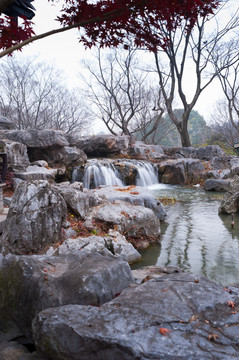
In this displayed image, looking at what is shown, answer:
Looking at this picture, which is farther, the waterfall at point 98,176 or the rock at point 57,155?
the rock at point 57,155

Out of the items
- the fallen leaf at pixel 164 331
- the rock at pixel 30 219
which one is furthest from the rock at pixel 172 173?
the fallen leaf at pixel 164 331

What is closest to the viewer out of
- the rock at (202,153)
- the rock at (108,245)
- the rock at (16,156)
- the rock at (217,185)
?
the rock at (108,245)

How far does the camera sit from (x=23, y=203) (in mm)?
4691

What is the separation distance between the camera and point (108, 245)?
17.9 feet

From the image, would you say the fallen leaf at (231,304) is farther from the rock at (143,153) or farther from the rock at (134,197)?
the rock at (143,153)

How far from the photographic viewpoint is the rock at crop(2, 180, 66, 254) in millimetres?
4629

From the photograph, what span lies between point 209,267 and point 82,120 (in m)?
27.3

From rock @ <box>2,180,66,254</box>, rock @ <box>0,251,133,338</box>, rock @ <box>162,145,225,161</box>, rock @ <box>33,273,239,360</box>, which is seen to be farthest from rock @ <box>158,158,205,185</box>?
rock @ <box>33,273,239,360</box>

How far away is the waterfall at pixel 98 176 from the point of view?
580 inches

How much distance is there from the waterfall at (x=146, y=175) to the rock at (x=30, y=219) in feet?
37.4

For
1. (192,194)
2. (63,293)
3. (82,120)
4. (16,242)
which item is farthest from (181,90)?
(63,293)

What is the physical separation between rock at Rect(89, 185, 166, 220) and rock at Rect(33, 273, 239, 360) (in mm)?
5355

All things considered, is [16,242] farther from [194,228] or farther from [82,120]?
[82,120]

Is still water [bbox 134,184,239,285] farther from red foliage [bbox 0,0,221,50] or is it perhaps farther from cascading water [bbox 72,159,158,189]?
cascading water [bbox 72,159,158,189]
